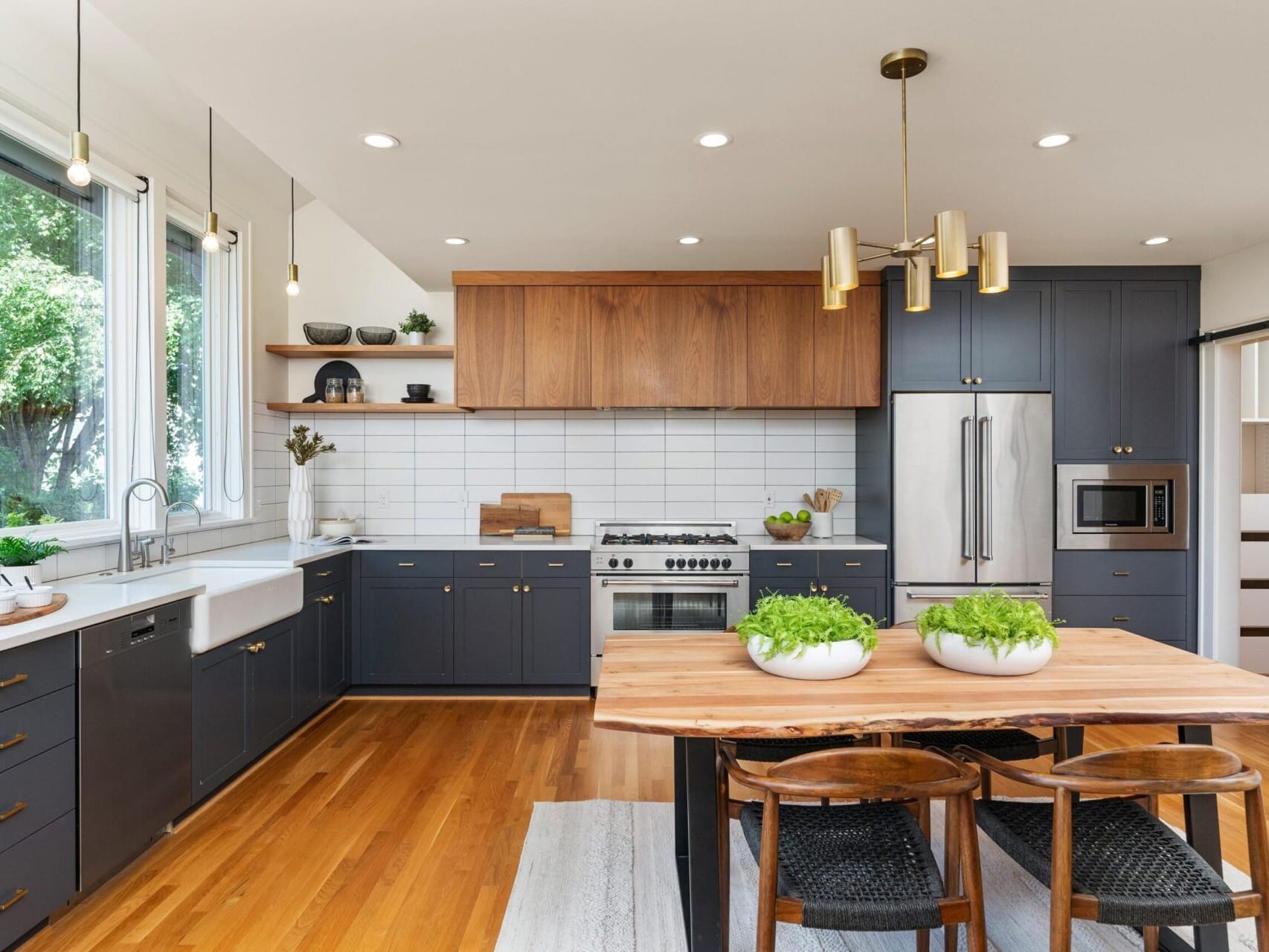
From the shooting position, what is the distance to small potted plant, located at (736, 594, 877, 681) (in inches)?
76.6

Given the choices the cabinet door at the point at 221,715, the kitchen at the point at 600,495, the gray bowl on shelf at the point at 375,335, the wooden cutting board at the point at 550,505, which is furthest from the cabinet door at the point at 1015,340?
the cabinet door at the point at 221,715

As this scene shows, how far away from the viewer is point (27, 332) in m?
2.90

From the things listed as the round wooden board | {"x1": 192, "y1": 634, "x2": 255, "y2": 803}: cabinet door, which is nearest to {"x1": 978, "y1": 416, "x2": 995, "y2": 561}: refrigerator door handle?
{"x1": 192, "y1": 634, "x2": 255, "y2": 803}: cabinet door

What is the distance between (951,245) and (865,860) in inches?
57.5

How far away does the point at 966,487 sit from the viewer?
4.25m

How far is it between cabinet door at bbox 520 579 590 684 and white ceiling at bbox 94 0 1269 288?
6.38 ft

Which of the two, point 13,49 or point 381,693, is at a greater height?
point 13,49

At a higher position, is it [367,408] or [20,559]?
[367,408]

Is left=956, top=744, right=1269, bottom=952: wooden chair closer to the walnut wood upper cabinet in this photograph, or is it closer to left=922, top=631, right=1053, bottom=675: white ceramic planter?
left=922, top=631, right=1053, bottom=675: white ceramic planter

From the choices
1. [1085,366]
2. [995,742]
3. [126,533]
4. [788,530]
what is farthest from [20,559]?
[1085,366]

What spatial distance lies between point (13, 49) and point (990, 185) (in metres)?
3.68

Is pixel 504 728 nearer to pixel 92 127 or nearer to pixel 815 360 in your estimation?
pixel 815 360

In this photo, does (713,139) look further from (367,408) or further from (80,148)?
(367,408)

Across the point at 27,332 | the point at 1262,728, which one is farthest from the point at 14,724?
the point at 1262,728
